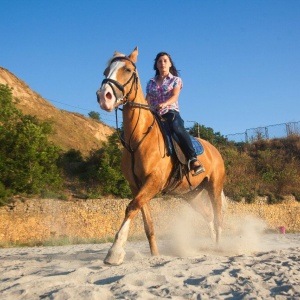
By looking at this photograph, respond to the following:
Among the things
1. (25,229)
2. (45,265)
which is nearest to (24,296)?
(45,265)

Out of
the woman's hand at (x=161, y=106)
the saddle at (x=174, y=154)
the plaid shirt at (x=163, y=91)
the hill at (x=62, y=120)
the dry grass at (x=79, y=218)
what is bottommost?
the dry grass at (x=79, y=218)

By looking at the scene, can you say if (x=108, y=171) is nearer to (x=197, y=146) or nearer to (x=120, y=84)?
(x=197, y=146)

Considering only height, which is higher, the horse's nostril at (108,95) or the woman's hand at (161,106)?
the woman's hand at (161,106)

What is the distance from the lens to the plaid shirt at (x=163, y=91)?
7.40 meters

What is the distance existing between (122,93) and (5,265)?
3257 millimetres

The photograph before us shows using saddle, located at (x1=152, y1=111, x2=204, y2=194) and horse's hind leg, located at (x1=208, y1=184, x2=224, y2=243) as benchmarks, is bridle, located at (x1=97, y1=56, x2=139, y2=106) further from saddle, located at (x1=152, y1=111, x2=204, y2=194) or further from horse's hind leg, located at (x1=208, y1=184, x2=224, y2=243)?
horse's hind leg, located at (x1=208, y1=184, x2=224, y2=243)

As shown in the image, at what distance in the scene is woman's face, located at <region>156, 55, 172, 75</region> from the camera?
24.5 ft

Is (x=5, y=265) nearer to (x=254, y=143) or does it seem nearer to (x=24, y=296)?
(x=24, y=296)

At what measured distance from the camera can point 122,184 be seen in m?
32.1

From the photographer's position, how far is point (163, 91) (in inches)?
293

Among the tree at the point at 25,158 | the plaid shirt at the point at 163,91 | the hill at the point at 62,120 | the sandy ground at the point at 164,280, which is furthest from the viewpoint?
the hill at the point at 62,120

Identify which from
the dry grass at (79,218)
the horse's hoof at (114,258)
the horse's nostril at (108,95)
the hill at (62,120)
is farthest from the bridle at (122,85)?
the hill at (62,120)

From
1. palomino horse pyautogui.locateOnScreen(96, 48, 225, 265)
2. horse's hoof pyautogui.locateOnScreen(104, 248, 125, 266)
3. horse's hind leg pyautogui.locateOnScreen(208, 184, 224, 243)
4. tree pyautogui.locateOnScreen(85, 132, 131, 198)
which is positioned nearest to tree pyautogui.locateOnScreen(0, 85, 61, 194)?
tree pyautogui.locateOnScreen(85, 132, 131, 198)

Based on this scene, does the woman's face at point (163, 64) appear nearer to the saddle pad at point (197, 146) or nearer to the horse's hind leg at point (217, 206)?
the saddle pad at point (197, 146)
